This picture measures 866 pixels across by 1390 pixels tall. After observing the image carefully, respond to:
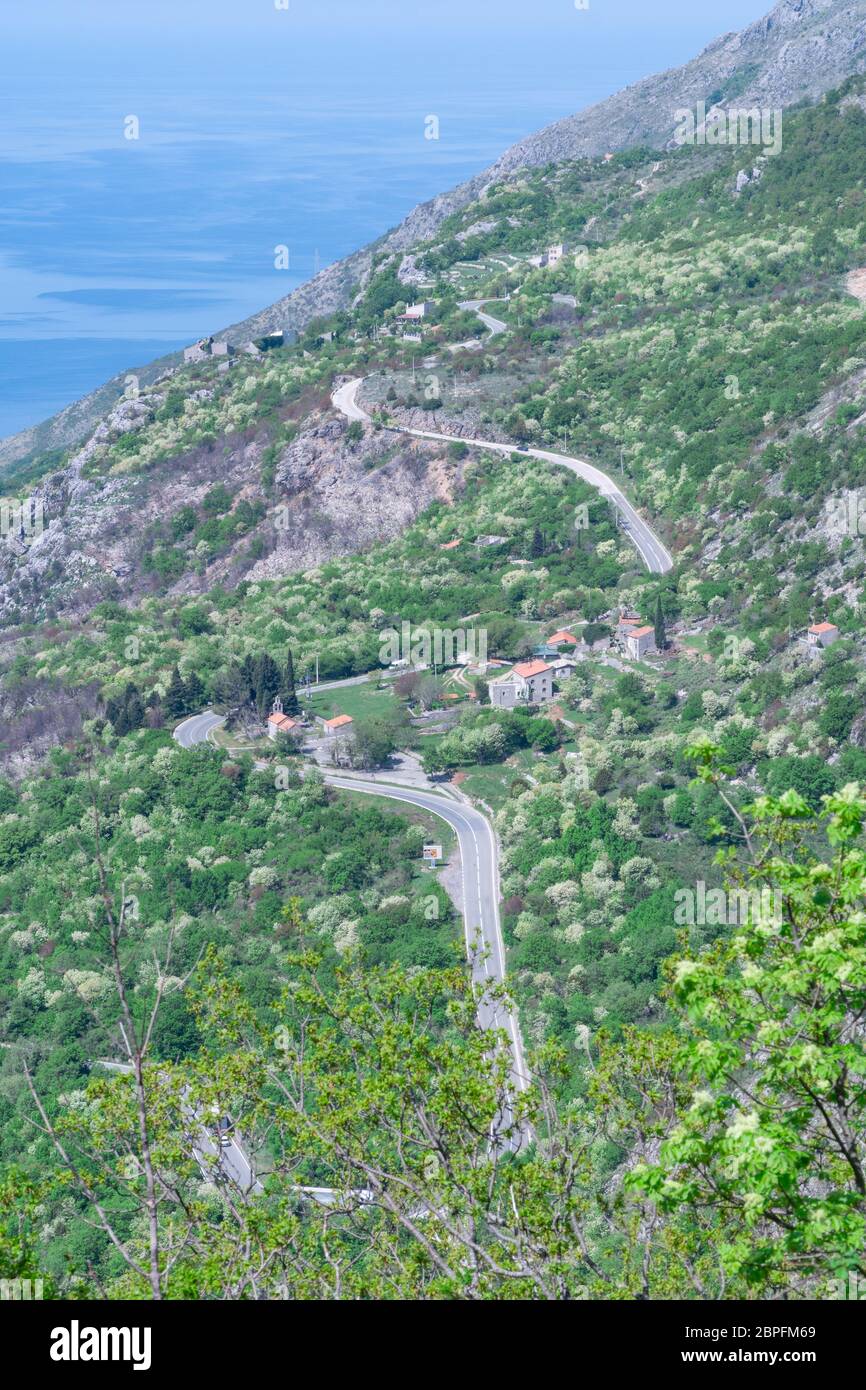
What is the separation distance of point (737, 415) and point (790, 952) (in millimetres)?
61653

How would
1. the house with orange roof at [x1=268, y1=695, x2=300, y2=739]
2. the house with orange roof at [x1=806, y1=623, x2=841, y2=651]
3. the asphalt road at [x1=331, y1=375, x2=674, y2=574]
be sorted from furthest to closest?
the asphalt road at [x1=331, y1=375, x2=674, y2=574]
the house with orange roof at [x1=268, y1=695, x2=300, y2=739]
the house with orange roof at [x1=806, y1=623, x2=841, y2=651]

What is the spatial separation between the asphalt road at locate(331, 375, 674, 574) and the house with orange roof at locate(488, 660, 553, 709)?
987 centimetres

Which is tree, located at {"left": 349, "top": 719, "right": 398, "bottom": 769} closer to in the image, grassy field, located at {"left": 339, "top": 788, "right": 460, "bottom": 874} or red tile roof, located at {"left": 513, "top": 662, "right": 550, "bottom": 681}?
grassy field, located at {"left": 339, "top": 788, "right": 460, "bottom": 874}

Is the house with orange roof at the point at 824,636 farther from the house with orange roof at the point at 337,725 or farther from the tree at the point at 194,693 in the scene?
the tree at the point at 194,693

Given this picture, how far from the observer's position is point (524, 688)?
5522 cm

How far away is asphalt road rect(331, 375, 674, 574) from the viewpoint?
65375 millimetres

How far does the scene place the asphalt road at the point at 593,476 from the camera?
65375 millimetres

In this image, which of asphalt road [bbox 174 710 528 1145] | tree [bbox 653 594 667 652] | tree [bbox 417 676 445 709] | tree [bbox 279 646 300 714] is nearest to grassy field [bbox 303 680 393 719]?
tree [bbox 279 646 300 714]

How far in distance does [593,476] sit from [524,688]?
22.2m

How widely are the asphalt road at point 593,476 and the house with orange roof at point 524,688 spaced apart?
9871mm

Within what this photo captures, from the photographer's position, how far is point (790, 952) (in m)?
11.3

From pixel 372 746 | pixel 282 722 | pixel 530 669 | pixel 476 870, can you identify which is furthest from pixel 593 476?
pixel 476 870

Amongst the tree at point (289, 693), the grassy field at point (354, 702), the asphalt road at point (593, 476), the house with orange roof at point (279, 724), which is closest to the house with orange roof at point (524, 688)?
the grassy field at point (354, 702)

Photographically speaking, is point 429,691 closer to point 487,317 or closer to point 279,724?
point 279,724
